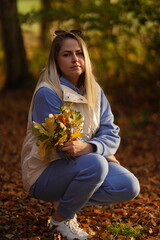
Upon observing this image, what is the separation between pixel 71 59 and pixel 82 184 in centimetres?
101

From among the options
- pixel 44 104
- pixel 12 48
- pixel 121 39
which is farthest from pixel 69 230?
pixel 12 48

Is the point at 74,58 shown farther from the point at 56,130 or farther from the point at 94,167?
the point at 94,167

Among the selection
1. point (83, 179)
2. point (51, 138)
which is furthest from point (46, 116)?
point (83, 179)

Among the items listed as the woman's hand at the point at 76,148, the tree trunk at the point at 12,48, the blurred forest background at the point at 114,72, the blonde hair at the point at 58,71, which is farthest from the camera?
the tree trunk at the point at 12,48

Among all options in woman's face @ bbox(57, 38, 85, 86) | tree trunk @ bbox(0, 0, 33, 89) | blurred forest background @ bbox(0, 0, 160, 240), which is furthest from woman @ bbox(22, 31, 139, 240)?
tree trunk @ bbox(0, 0, 33, 89)

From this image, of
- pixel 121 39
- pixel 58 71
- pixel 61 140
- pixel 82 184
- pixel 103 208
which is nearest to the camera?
pixel 61 140

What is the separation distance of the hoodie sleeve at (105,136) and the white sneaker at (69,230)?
61cm

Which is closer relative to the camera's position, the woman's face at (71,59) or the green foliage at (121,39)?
the woman's face at (71,59)

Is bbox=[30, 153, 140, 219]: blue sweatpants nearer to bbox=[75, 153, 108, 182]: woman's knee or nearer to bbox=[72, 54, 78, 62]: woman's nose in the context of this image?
bbox=[75, 153, 108, 182]: woman's knee

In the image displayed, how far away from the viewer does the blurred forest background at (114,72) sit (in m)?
5.25

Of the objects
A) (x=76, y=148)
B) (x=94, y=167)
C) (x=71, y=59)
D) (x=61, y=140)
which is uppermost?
(x=71, y=59)

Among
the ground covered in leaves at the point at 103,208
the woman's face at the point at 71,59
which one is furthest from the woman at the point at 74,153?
the ground covered in leaves at the point at 103,208

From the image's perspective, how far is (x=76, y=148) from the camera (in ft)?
9.93

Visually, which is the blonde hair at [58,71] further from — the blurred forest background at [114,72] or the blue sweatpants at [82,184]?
the blurred forest background at [114,72]
